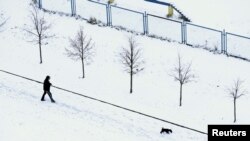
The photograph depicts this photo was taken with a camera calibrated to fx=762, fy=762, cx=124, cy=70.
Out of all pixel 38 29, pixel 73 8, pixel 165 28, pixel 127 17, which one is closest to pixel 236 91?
pixel 165 28

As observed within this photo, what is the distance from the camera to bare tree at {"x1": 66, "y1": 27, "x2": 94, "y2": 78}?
134 feet

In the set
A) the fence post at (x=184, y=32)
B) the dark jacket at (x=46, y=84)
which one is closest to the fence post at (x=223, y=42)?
the fence post at (x=184, y=32)

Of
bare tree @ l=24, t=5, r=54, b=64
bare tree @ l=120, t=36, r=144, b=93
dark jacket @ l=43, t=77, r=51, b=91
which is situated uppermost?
bare tree @ l=24, t=5, r=54, b=64

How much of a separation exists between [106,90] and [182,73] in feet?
13.6

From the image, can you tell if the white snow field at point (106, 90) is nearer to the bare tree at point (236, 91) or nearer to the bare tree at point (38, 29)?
the bare tree at point (236, 91)

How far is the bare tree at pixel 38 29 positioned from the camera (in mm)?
42528

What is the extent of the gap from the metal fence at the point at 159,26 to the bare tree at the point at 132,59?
2.94 m

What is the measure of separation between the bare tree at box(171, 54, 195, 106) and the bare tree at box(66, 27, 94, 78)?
4.90 metres

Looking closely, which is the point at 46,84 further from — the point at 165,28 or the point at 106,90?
the point at 165,28

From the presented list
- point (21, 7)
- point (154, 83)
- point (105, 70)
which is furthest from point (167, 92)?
point (21, 7)

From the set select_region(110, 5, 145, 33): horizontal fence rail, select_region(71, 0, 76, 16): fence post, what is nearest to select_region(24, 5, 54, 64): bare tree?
select_region(71, 0, 76, 16): fence post

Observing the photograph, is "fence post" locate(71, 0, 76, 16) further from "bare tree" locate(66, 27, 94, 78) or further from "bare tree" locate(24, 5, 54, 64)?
"bare tree" locate(66, 27, 94, 78)

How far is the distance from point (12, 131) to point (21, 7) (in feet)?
52.4

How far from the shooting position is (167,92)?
1574 inches
